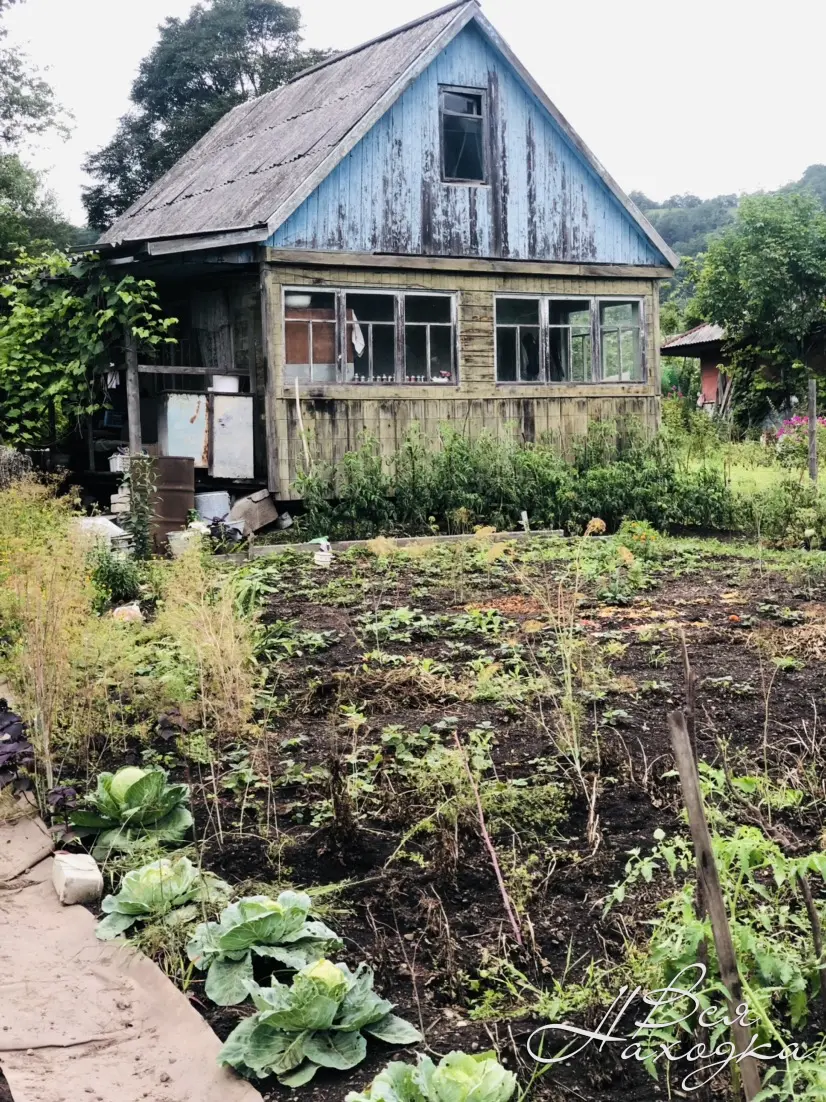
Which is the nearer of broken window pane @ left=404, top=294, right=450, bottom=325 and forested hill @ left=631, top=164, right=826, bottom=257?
broken window pane @ left=404, top=294, right=450, bottom=325

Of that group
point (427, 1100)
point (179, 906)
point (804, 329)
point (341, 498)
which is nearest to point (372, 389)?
point (341, 498)

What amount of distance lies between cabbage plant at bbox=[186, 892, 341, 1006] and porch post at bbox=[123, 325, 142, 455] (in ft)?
33.3

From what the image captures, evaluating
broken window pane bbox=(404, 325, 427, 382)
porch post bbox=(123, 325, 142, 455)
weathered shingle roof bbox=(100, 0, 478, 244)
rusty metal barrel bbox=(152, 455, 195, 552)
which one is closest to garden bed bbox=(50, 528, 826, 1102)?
rusty metal barrel bbox=(152, 455, 195, 552)

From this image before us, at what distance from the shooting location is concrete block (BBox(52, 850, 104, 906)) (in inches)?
164

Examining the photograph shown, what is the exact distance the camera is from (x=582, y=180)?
1569cm

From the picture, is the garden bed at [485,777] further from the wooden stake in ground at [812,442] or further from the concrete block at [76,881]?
the wooden stake in ground at [812,442]

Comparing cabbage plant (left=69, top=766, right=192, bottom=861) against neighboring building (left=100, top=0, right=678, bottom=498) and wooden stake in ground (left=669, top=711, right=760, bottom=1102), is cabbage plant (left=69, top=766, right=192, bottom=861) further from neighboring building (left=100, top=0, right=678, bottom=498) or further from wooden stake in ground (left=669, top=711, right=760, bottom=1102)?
neighboring building (left=100, top=0, right=678, bottom=498)

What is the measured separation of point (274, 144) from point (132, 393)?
495cm

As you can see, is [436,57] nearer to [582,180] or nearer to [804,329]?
[582,180]

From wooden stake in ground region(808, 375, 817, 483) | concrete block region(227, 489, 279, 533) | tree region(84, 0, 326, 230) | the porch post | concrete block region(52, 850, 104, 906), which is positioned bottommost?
concrete block region(52, 850, 104, 906)

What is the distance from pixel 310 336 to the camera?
1389 centimetres

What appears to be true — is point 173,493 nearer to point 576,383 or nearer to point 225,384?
point 225,384

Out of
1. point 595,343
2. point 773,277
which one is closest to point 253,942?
point 595,343

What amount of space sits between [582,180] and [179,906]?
1363 cm
